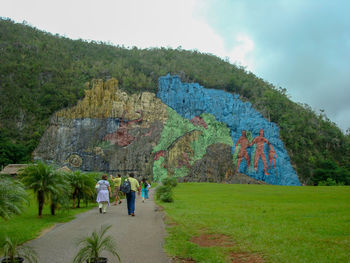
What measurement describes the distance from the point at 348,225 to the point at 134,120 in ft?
202

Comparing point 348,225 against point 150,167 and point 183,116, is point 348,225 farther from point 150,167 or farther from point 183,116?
point 183,116

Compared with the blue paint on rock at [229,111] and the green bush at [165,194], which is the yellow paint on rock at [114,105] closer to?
the blue paint on rock at [229,111]

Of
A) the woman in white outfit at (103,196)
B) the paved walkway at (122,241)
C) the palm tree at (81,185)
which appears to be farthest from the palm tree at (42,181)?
the palm tree at (81,185)

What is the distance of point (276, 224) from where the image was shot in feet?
38.8

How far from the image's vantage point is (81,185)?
20.3 meters

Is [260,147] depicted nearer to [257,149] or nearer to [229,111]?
[257,149]

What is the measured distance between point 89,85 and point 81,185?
197 feet

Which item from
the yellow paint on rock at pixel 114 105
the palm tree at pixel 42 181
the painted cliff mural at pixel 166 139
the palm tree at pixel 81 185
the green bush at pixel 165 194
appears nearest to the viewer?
the palm tree at pixel 42 181

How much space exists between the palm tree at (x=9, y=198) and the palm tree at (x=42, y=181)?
481 cm

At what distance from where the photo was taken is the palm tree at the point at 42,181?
1447 cm

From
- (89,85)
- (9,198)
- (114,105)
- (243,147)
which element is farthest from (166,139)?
(9,198)

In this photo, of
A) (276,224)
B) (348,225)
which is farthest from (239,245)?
(348,225)

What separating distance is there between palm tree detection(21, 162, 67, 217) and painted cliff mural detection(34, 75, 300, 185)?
164ft

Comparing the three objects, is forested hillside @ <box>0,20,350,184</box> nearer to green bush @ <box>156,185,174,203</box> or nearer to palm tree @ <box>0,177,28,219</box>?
green bush @ <box>156,185,174,203</box>
